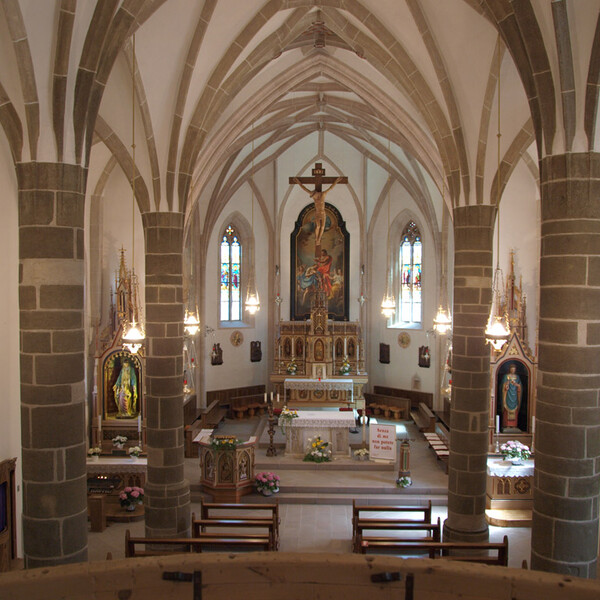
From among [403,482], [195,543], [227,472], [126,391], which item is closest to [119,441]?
[126,391]

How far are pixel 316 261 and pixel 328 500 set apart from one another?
12.1m

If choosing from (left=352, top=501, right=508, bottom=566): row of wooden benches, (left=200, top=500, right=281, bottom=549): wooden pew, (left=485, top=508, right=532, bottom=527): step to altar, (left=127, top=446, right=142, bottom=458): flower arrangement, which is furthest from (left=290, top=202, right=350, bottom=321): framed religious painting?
(left=352, top=501, right=508, bottom=566): row of wooden benches

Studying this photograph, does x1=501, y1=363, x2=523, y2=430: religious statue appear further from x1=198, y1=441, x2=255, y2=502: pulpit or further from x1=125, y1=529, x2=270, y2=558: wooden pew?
x1=125, y1=529, x2=270, y2=558: wooden pew

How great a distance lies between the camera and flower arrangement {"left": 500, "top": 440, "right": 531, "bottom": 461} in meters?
14.3

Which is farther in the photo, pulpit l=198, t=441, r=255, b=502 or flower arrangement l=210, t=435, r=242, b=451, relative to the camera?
pulpit l=198, t=441, r=255, b=502

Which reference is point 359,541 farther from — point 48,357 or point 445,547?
point 48,357

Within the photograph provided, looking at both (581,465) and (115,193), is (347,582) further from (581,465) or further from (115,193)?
(115,193)

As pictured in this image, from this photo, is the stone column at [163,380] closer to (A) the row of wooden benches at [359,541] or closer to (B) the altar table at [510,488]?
(A) the row of wooden benches at [359,541]

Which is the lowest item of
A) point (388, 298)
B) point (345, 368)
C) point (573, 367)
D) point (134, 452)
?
point (134, 452)

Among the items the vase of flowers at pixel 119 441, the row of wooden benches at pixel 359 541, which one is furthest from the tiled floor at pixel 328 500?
the vase of flowers at pixel 119 441

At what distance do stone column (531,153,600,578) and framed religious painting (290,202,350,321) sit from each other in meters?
18.0

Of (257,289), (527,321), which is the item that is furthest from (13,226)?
(257,289)

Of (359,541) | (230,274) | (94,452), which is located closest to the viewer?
(359,541)

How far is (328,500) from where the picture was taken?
47.4ft
